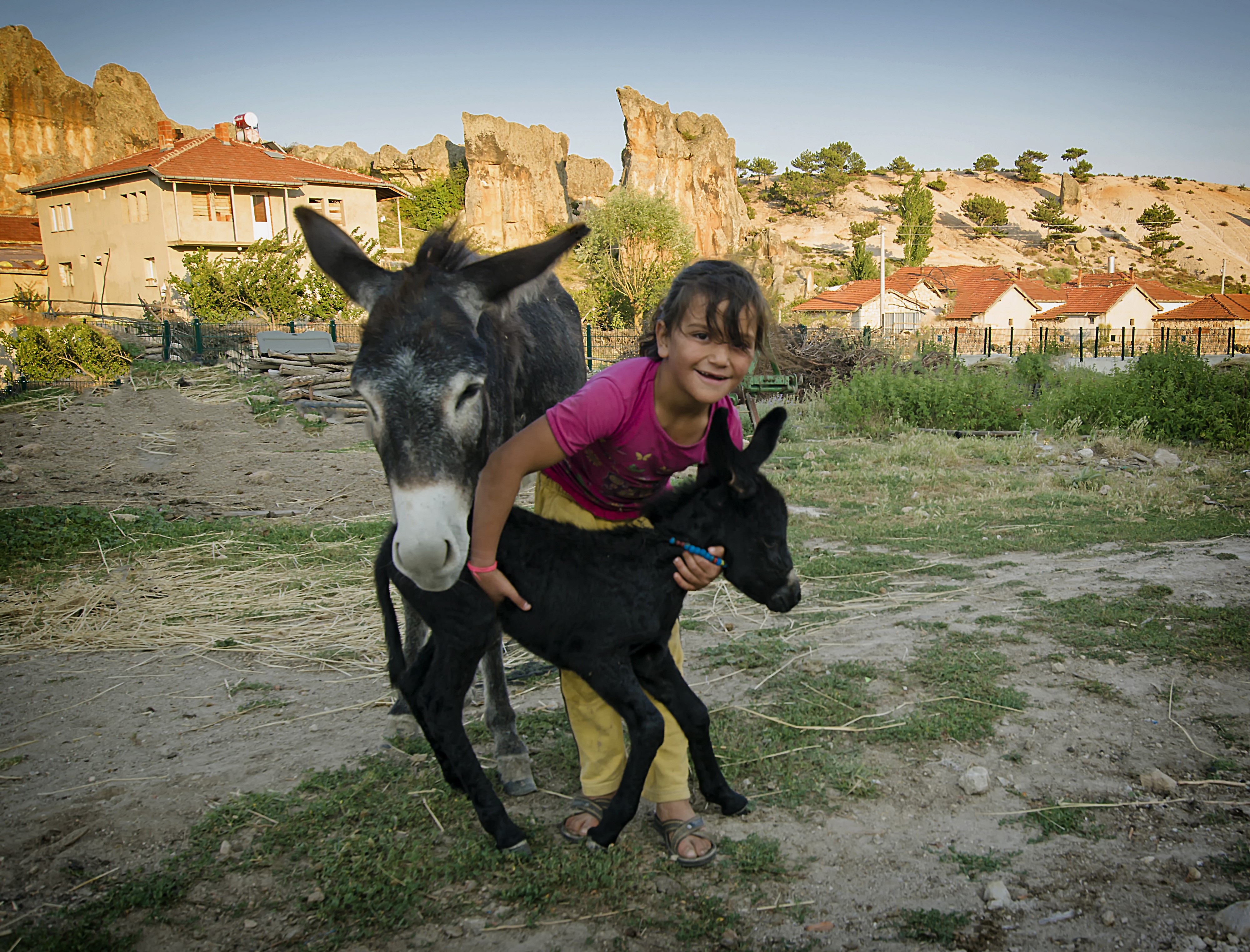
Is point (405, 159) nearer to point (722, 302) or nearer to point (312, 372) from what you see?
point (312, 372)

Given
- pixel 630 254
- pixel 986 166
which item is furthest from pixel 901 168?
pixel 630 254

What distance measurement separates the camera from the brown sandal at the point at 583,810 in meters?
2.95

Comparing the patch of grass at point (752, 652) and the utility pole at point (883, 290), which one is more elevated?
the utility pole at point (883, 290)

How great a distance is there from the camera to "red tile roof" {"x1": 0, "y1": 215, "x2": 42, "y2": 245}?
154 feet

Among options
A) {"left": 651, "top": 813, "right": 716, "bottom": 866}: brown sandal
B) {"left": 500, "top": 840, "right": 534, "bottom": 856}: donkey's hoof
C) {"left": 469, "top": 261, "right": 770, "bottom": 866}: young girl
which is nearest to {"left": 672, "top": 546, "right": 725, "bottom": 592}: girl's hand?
{"left": 469, "top": 261, "right": 770, "bottom": 866}: young girl

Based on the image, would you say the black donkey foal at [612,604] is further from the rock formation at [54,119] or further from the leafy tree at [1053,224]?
the leafy tree at [1053,224]

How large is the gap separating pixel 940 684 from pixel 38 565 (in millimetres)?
7187

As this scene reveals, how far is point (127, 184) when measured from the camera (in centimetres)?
3584

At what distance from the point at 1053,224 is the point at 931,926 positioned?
105 m

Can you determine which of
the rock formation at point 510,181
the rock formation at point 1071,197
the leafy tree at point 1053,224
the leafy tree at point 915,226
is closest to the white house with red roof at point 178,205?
the rock formation at point 510,181

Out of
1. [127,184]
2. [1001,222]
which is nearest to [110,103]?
[127,184]

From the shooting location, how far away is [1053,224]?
293 ft

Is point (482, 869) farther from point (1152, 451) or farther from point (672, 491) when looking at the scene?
point (1152, 451)

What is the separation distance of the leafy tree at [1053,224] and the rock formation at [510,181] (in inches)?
2349
